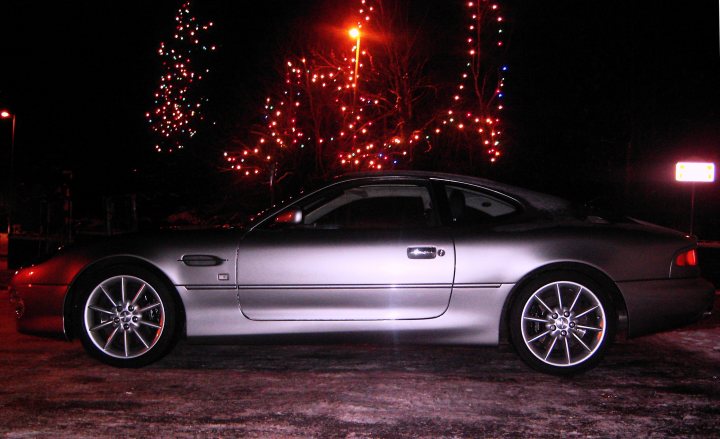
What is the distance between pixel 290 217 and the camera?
17.8 ft

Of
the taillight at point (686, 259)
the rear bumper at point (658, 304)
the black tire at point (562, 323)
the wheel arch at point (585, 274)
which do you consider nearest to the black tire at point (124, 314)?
the wheel arch at point (585, 274)

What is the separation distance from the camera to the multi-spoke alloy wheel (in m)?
5.44

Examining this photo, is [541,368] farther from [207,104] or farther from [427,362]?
[207,104]

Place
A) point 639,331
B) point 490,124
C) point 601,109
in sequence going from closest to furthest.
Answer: point 639,331
point 490,124
point 601,109

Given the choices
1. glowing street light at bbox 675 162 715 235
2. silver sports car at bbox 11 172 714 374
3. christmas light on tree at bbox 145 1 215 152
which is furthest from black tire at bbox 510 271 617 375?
christmas light on tree at bbox 145 1 215 152

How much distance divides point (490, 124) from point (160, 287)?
16.5 m

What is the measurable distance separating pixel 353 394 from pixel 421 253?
1067 millimetres

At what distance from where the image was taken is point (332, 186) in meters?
5.72

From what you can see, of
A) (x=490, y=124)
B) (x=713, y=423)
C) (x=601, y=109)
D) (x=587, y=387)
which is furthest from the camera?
(x=601, y=109)

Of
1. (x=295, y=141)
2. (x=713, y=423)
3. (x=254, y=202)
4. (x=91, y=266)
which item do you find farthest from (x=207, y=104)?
(x=713, y=423)

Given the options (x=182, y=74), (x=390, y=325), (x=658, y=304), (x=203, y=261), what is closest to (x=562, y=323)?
(x=658, y=304)

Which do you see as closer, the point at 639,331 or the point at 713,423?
the point at 713,423

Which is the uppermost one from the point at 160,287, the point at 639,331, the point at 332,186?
the point at 332,186

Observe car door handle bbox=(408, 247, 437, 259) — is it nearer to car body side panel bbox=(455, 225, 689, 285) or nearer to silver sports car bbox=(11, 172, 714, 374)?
silver sports car bbox=(11, 172, 714, 374)
